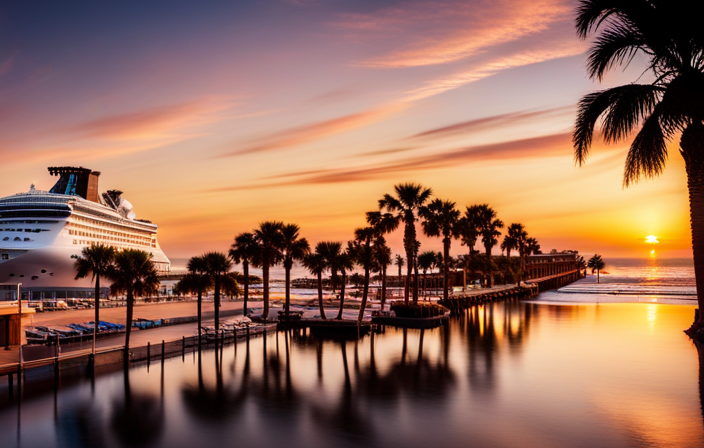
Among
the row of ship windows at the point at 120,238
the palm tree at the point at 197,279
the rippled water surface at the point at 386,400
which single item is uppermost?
the row of ship windows at the point at 120,238

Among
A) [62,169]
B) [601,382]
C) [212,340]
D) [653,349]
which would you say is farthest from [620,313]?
[62,169]

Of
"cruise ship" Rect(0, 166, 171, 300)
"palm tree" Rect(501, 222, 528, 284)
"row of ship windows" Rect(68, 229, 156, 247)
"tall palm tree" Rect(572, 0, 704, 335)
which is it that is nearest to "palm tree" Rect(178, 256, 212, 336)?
"tall palm tree" Rect(572, 0, 704, 335)

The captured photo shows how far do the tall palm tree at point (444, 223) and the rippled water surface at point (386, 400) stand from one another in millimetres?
18652

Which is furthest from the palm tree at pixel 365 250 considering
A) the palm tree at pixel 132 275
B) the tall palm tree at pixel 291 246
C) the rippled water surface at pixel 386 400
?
the palm tree at pixel 132 275

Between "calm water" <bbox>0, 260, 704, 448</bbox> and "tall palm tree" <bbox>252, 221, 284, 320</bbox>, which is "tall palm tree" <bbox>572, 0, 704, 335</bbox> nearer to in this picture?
"calm water" <bbox>0, 260, 704, 448</bbox>

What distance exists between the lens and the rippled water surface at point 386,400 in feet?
65.1

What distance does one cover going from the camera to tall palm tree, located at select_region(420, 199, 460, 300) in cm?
5822

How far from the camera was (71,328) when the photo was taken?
41562 millimetres

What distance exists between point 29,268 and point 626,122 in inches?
3358

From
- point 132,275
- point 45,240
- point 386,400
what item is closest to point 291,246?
point 132,275

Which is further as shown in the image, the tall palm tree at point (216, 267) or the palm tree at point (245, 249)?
the palm tree at point (245, 249)

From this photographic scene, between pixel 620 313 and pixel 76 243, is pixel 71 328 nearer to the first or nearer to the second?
pixel 76 243

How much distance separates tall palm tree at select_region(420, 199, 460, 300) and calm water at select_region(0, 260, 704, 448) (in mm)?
18609

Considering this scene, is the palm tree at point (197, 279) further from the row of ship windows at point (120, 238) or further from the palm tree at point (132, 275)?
the row of ship windows at point (120, 238)
